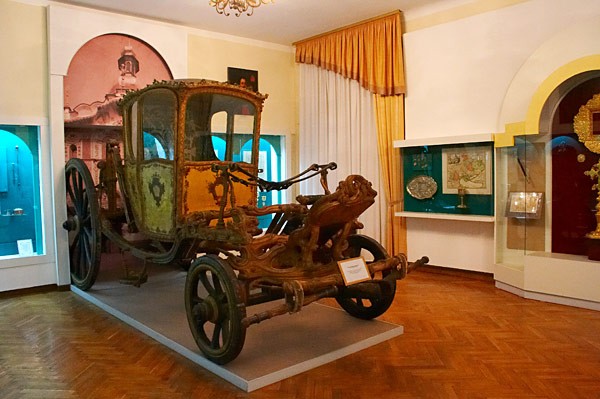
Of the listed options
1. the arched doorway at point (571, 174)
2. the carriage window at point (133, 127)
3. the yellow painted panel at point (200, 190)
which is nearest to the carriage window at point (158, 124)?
the carriage window at point (133, 127)

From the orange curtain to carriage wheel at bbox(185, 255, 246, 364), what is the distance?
14.1ft

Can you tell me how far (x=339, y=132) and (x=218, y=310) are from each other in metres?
4.68

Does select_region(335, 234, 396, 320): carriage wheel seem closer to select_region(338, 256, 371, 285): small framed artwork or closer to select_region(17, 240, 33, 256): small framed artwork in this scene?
select_region(338, 256, 371, 285): small framed artwork

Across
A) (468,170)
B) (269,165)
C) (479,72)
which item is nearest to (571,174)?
(468,170)

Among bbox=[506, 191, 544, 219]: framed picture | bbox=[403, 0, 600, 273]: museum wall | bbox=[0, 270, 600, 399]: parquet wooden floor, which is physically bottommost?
bbox=[0, 270, 600, 399]: parquet wooden floor

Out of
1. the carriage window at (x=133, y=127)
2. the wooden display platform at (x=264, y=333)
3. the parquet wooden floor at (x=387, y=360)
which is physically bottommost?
the parquet wooden floor at (x=387, y=360)

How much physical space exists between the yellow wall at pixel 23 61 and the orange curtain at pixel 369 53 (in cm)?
379

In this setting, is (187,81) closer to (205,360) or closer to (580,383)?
(205,360)

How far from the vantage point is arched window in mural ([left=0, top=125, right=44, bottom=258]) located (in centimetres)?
565

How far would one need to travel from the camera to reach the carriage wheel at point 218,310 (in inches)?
123

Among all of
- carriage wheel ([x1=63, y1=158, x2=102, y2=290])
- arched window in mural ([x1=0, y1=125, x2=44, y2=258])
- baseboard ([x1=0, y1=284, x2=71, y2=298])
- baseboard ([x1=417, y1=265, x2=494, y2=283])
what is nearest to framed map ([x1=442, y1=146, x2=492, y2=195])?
baseboard ([x1=417, y1=265, x2=494, y2=283])

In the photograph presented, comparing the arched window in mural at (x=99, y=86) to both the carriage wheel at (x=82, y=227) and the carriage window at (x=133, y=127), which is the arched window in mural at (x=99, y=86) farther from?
the carriage window at (x=133, y=127)

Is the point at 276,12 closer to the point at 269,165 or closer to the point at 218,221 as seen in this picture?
the point at 269,165

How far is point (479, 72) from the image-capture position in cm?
598
